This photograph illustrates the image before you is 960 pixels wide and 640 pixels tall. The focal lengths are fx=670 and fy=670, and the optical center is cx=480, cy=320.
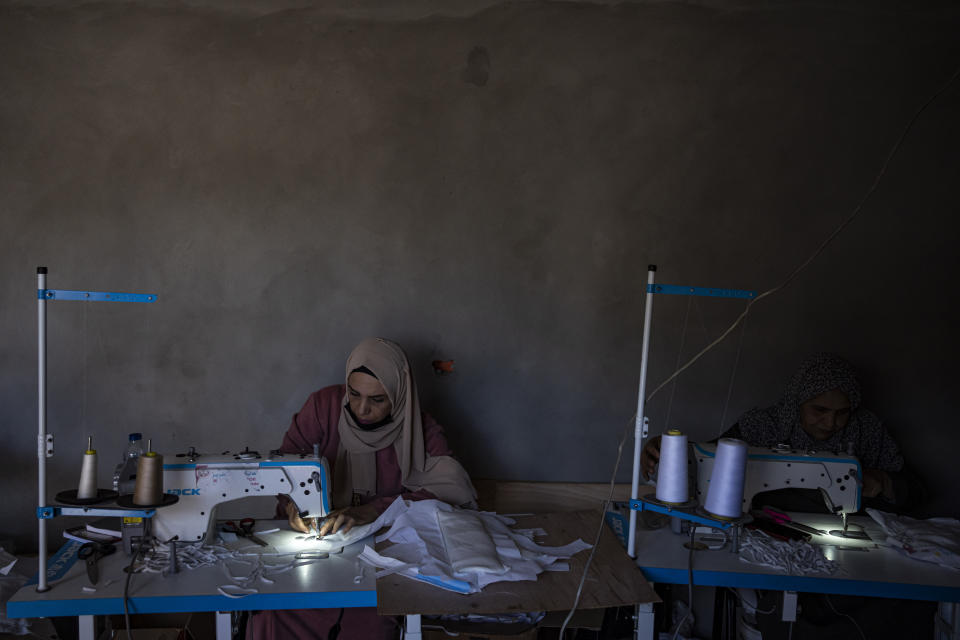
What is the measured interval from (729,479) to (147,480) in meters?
1.73

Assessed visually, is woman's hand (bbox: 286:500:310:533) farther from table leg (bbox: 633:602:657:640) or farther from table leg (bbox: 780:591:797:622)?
table leg (bbox: 780:591:797:622)

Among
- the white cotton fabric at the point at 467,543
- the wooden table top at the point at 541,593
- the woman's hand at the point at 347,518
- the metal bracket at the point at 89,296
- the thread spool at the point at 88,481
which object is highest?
the metal bracket at the point at 89,296

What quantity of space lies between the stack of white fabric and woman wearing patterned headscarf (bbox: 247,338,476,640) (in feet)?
0.82

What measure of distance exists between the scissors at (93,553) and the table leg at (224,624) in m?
0.37

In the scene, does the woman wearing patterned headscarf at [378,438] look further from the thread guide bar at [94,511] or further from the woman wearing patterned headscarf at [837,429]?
the woman wearing patterned headscarf at [837,429]

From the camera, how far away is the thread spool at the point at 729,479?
6.79 feet

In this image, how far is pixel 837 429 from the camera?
2900 millimetres

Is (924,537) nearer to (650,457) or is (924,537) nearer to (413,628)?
(650,457)

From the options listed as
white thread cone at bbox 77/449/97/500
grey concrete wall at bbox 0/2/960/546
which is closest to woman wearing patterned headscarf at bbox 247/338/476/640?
grey concrete wall at bbox 0/2/960/546

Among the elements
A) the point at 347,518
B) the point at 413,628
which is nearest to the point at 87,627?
the point at 347,518

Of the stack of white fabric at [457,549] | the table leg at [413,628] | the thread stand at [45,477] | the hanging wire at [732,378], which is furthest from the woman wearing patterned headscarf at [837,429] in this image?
the thread stand at [45,477]

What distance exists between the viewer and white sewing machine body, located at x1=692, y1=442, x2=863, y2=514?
246cm

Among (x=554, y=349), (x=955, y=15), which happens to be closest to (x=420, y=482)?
(x=554, y=349)

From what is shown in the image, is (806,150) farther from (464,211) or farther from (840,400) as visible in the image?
(464,211)
